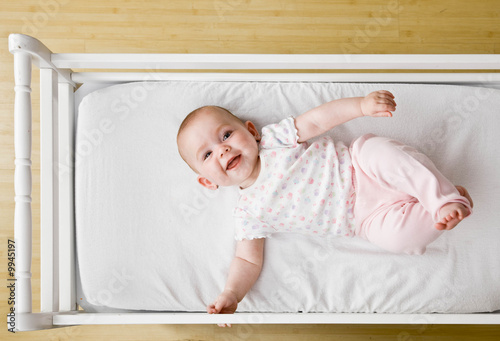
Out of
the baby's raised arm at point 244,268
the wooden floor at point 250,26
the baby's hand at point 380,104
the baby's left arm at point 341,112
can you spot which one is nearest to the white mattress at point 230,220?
the baby's raised arm at point 244,268

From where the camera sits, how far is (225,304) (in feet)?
3.93

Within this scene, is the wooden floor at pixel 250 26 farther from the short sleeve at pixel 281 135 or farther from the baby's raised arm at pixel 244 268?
the baby's raised arm at pixel 244 268

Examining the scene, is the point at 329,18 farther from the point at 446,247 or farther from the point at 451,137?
the point at 446,247

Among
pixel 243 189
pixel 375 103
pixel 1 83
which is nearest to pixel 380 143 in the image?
pixel 375 103

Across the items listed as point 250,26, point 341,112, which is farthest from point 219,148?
point 250,26

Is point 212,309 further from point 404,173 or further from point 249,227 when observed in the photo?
point 404,173

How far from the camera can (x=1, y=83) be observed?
168 centimetres

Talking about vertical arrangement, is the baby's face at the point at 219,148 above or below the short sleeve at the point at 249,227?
above

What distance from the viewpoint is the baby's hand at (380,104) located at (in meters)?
1.10

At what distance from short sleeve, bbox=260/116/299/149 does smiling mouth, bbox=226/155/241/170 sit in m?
0.11

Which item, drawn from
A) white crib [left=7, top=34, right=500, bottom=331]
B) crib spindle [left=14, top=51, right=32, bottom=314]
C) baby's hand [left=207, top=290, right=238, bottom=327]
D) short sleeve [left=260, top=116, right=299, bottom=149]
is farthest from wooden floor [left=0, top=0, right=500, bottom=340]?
baby's hand [left=207, top=290, right=238, bottom=327]

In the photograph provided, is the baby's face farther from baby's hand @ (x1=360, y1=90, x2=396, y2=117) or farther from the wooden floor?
the wooden floor

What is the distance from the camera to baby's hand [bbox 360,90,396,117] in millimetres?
1100

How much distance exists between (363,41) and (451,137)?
56 cm
